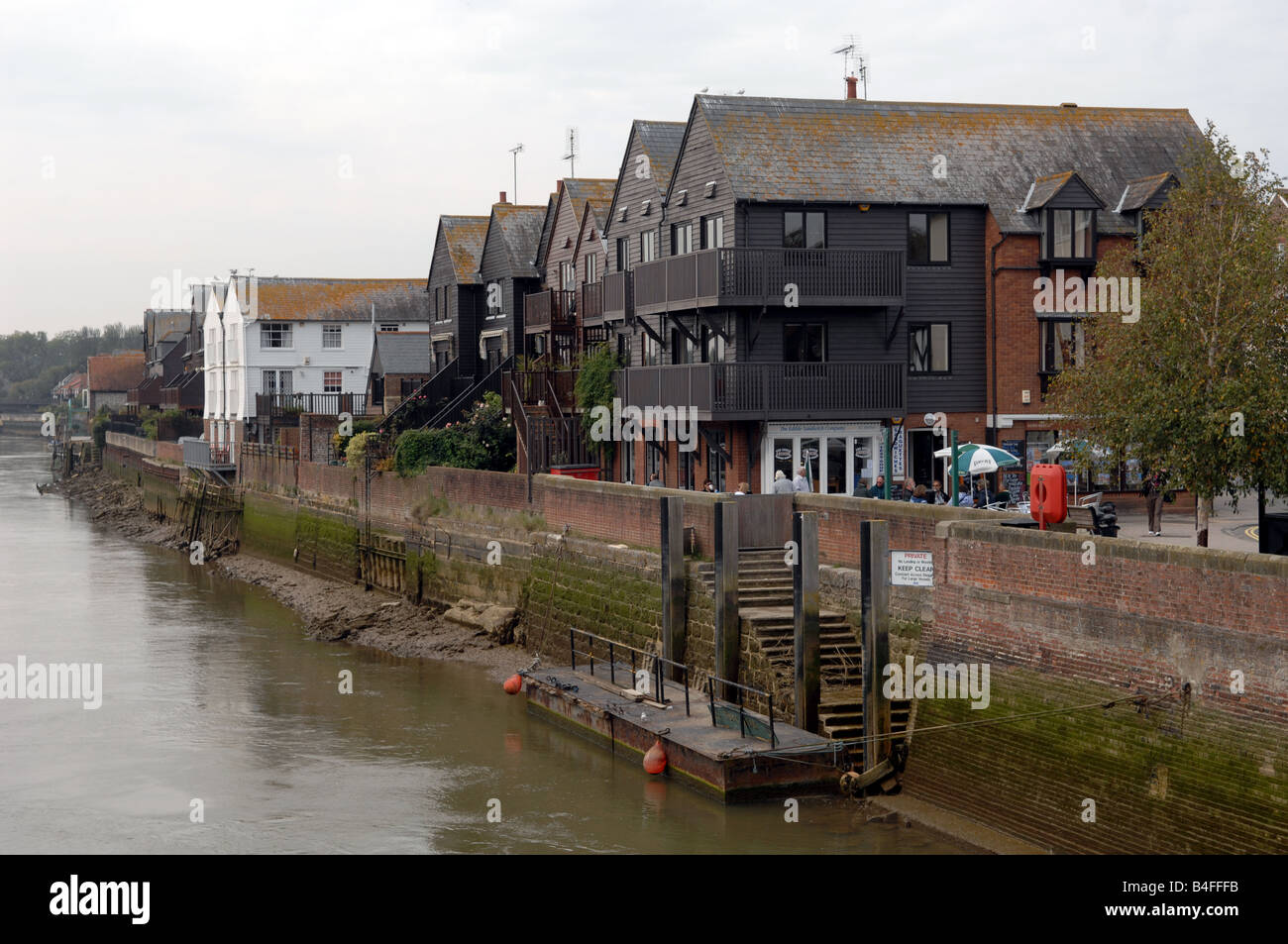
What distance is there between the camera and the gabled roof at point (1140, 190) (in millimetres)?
33406

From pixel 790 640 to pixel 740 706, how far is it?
1.48 m

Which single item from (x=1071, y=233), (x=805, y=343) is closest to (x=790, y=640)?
(x=805, y=343)

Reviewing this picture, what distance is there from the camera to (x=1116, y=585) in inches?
633

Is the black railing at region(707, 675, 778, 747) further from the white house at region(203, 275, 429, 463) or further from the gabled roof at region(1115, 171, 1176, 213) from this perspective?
the white house at region(203, 275, 429, 463)

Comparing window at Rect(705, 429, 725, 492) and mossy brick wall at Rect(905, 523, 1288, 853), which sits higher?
window at Rect(705, 429, 725, 492)

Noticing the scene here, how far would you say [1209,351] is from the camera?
21469 millimetres

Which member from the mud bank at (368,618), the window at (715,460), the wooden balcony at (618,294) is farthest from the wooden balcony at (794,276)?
the mud bank at (368,618)

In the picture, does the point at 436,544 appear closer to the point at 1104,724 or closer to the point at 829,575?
the point at 829,575

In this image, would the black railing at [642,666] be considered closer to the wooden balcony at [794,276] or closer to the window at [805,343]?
the wooden balcony at [794,276]

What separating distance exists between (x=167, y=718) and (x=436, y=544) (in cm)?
1184

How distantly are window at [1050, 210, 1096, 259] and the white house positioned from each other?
4265 cm

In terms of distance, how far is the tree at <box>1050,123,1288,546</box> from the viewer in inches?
814

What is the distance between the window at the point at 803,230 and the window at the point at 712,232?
157 cm

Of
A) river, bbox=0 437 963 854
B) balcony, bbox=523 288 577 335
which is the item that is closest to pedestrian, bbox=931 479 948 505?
river, bbox=0 437 963 854
